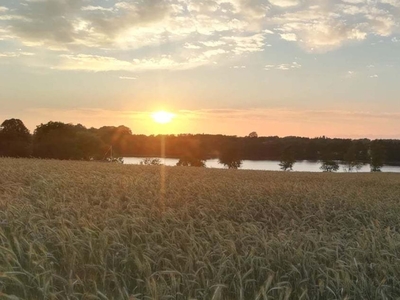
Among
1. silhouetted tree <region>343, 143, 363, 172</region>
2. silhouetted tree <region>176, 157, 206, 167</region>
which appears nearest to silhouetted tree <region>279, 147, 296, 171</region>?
silhouetted tree <region>343, 143, 363, 172</region>

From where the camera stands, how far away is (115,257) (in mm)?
5039

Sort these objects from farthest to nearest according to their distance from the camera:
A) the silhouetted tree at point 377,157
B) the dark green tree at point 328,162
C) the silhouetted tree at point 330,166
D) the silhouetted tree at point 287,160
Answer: the dark green tree at point 328,162 < the silhouetted tree at point 330,166 < the silhouetted tree at point 287,160 < the silhouetted tree at point 377,157

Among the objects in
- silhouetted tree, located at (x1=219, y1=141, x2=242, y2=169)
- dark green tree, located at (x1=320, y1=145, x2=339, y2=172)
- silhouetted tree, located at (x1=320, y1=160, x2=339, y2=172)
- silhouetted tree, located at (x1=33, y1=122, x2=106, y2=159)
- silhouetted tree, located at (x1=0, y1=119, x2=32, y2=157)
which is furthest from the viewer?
dark green tree, located at (x1=320, y1=145, x2=339, y2=172)

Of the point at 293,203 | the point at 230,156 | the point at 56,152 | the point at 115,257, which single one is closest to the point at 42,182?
Result: the point at 293,203

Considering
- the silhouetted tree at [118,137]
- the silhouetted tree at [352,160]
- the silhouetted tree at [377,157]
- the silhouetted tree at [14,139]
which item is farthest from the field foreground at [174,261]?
the silhouetted tree at [352,160]

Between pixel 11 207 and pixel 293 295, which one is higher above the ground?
pixel 11 207

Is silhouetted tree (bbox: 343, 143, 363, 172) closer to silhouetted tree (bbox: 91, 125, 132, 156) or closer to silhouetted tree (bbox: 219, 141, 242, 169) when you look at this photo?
silhouetted tree (bbox: 219, 141, 242, 169)

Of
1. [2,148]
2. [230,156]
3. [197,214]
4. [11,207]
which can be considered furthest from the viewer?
[230,156]

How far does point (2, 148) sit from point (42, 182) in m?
57.1

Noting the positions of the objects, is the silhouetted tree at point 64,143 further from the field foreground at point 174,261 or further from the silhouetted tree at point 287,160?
the field foreground at point 174,261

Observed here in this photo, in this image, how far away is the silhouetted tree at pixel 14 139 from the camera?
2463 inches

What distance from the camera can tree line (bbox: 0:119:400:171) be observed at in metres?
66.0

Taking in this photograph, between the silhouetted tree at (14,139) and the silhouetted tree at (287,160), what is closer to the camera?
the silhouetted tree at (14,139)

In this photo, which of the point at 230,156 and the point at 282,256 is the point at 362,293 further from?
the point at 230,156
